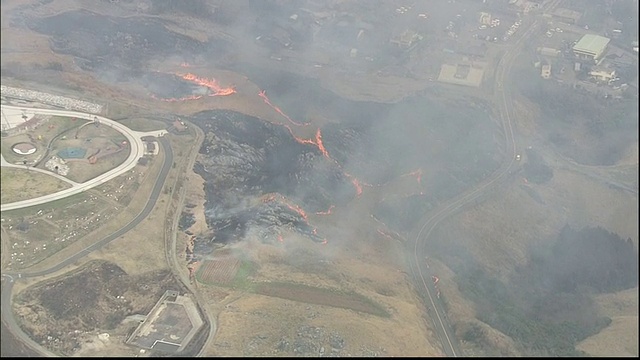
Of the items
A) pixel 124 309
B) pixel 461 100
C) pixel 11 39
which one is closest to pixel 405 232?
pixel 461 100

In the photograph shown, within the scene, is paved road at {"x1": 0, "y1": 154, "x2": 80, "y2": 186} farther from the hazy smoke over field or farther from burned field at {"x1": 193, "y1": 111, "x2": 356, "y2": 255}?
the hazy smoke over field

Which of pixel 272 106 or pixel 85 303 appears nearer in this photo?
pixel 85 303

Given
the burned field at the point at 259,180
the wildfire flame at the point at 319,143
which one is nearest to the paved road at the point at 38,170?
the burned field at the point at 259,180

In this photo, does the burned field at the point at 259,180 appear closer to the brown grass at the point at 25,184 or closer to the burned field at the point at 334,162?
the burned field at the point at 334,162

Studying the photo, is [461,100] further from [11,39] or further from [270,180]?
A: [11,39]

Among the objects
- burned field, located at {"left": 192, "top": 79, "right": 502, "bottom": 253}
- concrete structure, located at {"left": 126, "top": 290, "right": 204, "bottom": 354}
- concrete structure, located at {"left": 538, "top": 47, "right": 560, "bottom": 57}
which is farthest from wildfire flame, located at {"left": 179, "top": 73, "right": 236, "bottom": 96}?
concrete structure, located at {"left": 538, "top": 47, "right": 560, "bottom": 57}

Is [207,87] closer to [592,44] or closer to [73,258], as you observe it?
[73,258]

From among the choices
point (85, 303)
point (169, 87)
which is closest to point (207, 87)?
point (169, 87)
